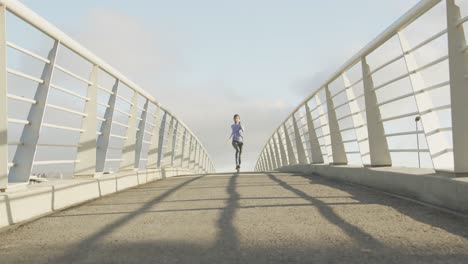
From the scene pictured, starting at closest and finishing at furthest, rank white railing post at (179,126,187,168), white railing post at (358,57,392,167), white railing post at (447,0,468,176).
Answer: white railing post at (447,0,468,176), white railing post at (358,57,392,167), white railing post at (179,126,187,168)

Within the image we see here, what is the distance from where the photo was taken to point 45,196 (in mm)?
5711

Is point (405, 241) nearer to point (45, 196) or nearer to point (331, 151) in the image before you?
point (45, 196)

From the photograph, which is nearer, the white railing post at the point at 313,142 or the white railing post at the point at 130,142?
the white railing post at the point at 130,142

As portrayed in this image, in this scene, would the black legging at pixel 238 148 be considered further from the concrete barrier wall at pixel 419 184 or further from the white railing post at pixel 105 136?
the white railing post at pixel 105 136

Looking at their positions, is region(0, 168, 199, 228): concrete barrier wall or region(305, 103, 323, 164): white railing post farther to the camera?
region(305, 103, 323, 164): white railing post

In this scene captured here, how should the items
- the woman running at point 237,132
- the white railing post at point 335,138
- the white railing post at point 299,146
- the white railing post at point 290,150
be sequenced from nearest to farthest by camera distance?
the white railing post at point 335,138 < the white railing post at point 299,146 < the white railing post at point 290,150 < the woman running at point 237,132

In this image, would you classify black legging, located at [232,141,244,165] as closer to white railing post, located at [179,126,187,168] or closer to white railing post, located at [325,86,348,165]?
white railing post, located at [179,126,187,168]

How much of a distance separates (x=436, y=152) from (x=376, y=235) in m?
2.01

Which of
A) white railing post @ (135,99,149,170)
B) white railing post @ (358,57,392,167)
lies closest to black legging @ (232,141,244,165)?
white railing post @ (135,99,149,170)

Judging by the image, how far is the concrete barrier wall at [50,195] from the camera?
15.9 ft

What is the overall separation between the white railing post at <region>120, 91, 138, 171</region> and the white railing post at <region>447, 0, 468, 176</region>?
651cm

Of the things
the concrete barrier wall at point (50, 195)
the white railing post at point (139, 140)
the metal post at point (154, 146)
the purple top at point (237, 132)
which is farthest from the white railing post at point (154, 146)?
the purple top at point (237, 132)

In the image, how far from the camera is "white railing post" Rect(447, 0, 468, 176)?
480cm

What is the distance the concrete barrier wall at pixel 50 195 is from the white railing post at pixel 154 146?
3517 millimetres
